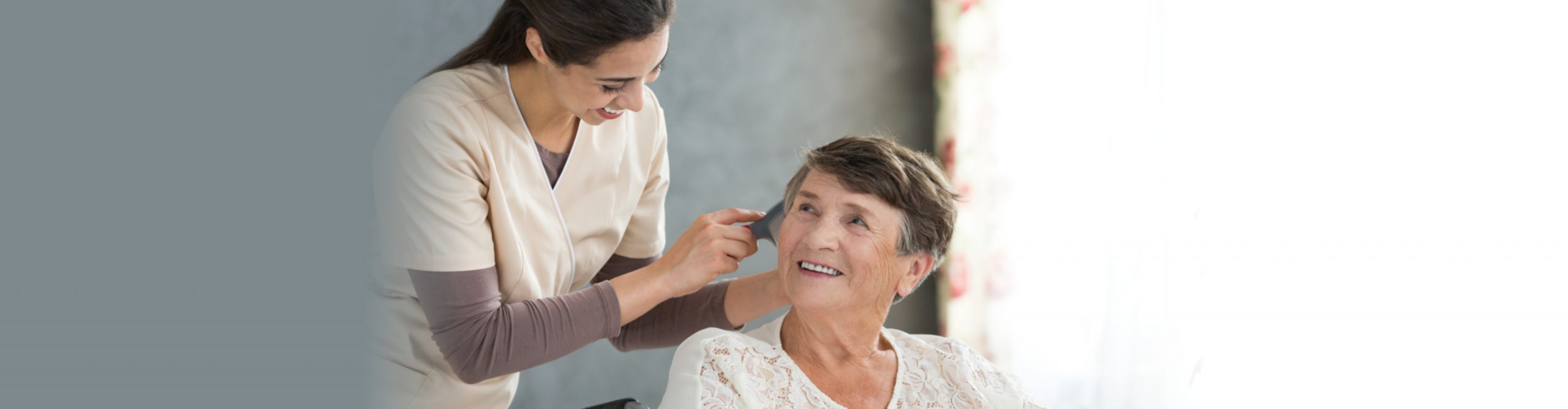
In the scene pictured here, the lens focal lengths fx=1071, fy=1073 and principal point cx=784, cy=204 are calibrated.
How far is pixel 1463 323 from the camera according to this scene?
7.00 feet

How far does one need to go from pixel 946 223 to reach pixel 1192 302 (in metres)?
1.28

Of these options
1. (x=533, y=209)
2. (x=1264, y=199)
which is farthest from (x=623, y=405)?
(x=1264, y=199)

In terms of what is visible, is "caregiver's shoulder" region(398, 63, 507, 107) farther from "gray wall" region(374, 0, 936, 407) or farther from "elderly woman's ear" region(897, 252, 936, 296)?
"gray wall" region(374, 0, 936, 407)

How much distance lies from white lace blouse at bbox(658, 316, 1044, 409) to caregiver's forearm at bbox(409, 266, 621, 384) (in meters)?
0.13

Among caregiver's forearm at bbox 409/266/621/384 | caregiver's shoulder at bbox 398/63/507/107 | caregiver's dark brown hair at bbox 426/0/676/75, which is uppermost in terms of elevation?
caregiver's dark brown hair at bbox 426/0/676/75

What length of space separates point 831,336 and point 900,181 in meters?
0.27

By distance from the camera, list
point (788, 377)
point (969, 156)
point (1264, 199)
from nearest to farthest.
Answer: point (788, 377) < point (1264, 199) < point (969, 156)

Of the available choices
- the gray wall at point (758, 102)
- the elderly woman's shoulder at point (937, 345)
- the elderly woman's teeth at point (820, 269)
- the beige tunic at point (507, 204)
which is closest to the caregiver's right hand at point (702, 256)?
the elderly woman's teeth at point (820, 269)

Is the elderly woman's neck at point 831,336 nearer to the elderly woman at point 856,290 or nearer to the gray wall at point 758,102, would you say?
the elderly woman at point 856,290

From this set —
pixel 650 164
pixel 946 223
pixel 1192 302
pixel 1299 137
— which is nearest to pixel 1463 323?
pixel 1299 137

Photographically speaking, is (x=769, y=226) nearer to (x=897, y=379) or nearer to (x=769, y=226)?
(x=769, y=226)

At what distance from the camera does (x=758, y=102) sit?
330 cm

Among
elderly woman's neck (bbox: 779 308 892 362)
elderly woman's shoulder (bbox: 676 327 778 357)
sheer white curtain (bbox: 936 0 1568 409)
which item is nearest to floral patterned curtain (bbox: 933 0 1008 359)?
sheer white curtain (bbox: 936 0 1568 409)

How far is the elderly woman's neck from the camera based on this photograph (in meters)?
1.71
